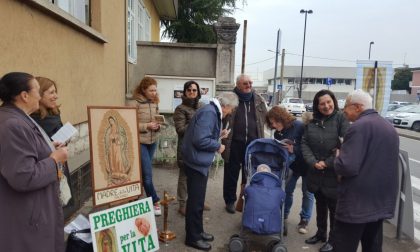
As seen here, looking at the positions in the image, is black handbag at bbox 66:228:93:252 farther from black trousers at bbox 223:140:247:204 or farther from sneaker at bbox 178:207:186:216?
black trousers at bbox 223:140:247:204

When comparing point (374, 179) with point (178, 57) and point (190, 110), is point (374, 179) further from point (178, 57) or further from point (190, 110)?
point (178, 57)

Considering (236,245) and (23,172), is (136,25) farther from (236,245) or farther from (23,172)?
(23,172)

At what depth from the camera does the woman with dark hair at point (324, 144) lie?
3959mm

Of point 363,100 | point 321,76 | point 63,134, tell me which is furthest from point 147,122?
point 321,76

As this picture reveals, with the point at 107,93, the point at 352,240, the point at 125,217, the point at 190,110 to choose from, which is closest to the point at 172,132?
the point at 107,93

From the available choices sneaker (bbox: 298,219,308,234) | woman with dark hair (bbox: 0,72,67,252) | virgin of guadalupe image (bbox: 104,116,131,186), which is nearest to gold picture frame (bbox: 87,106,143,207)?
virgin of guadalupe image (bbox: 104,116,131,186)

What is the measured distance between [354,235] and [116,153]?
2353 mm

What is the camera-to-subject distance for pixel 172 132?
7.75 metres

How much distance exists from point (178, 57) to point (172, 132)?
2031 mm

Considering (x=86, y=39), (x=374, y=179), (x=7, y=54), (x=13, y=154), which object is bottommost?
(x=374, y=179)

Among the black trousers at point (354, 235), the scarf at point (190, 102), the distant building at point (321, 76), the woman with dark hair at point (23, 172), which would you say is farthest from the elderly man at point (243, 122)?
the distant building at point (321, 76)

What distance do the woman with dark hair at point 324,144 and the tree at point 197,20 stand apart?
47.7 ft

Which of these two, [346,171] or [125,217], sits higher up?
[346,171]

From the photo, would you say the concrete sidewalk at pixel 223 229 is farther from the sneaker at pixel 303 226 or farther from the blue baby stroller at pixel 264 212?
the blue baby stroller at pixel 264 212
